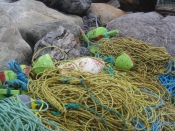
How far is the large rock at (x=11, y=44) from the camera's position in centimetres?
342

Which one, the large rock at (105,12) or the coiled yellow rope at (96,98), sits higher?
the coiled yellow rope at (96,98)

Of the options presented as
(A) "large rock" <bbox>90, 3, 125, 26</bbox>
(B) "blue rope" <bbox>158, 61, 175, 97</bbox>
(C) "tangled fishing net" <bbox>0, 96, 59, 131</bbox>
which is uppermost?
(C) "tangled fishing net" <bbox>0, 96, 59, 131</bbox>

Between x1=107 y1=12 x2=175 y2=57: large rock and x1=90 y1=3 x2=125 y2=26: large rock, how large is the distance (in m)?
0.74

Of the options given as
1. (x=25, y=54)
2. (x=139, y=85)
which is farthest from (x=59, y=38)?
(x=139, y=85)

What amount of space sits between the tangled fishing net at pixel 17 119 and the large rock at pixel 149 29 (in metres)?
2.29

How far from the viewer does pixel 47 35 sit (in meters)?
3.58

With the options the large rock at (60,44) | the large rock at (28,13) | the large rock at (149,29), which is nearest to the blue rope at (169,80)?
the large rock at (149,29)

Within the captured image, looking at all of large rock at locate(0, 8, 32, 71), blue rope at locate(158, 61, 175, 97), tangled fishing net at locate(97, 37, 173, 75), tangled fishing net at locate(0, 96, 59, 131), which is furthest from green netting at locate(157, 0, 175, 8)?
tangled fishing net at locate(0, 96, 59, 131)

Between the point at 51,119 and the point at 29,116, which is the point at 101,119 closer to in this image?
the point at 51,119

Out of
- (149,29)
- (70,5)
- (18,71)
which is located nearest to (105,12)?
(70,5)

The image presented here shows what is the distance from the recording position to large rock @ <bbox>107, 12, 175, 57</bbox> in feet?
13.4

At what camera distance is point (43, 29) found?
12.6ft

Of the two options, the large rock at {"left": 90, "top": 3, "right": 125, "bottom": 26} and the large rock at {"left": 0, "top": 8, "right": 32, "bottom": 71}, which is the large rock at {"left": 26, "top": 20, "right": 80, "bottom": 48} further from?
the large rock at {"left": 90, "top": 3, "right": 125, "bottom": 26}

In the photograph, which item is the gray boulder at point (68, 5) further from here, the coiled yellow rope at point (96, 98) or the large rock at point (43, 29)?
the coiled yellow rope at point (96, 98)
